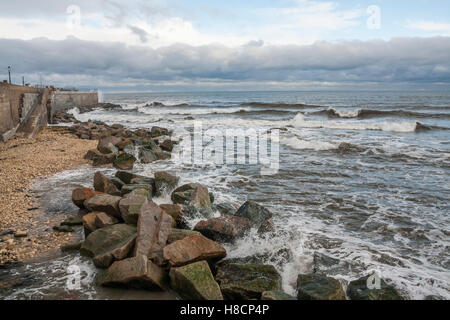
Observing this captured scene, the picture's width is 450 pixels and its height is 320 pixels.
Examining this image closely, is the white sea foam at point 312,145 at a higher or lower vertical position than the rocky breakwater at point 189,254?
higher

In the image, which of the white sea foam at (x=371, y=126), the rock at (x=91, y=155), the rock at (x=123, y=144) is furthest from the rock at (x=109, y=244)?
the white sea foam at (x=371, y=126)

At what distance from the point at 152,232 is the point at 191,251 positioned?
75 centimetres

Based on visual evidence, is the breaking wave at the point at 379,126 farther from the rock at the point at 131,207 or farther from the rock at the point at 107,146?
the rock at the point at 131,207

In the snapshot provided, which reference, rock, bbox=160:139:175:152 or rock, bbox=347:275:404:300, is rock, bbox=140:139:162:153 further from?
rock, bbox=347:275:404:300

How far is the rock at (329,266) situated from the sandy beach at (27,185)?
390 centimetres

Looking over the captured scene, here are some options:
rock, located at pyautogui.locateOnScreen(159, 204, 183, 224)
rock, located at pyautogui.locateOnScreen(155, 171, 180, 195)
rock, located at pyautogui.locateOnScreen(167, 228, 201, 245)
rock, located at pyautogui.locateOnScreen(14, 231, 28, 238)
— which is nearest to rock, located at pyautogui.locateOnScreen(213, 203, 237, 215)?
rock, located at pyautogui.locateOnScreen(159, 204, 183, 224)

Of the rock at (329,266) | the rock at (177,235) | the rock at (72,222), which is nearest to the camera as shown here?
the rock at (329,266)

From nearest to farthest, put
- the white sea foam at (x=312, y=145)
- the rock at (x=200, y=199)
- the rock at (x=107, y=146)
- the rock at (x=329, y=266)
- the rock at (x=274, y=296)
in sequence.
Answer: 1. the rock at (x=274, y=296)
2. the rock at (x=329, y=266)
3. the rock at (x=200, y=199)
4. the rock at (x=107, y=146)
5. the white sea foam at (x=312, y=145)

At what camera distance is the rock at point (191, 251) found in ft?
12.7

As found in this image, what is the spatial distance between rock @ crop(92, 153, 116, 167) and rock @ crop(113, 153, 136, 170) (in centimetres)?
38

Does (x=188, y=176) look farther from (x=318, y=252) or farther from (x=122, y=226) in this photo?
(x=318, y=252)

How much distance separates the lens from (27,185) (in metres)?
7.88
